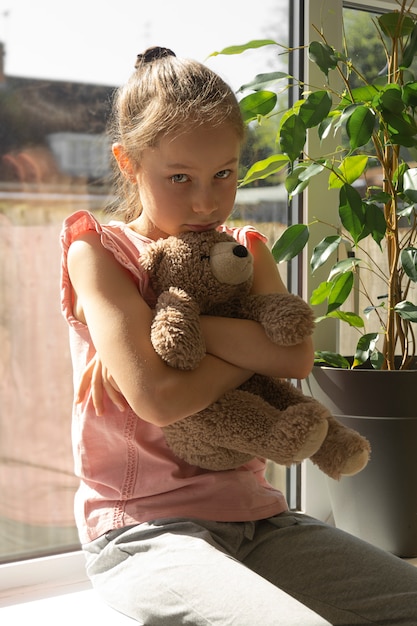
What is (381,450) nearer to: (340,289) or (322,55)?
(340,289)

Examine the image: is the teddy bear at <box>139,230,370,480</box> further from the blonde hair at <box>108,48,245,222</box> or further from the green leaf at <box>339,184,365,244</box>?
the green leaf at <box>339,184,365,244</box>

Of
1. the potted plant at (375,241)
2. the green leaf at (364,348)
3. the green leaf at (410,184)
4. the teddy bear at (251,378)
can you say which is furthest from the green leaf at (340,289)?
the teddy bear at (251,378)

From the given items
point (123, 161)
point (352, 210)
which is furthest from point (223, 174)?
point (352, 210)

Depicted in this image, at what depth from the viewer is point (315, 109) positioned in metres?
1.55

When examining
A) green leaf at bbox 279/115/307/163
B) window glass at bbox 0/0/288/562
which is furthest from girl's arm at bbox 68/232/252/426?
green leaf at bbox 279/115/307/163

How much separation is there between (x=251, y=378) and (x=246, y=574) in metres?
0.28

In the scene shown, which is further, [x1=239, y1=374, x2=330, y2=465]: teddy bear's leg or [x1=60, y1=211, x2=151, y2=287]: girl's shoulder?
[x1=60, y1=211, x2=151, y2=287]: girl's shoulder

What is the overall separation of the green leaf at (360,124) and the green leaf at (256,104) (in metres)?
0.20

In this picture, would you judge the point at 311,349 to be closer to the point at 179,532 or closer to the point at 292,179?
the point at 179,532

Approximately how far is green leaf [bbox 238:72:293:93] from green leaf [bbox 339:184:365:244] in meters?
0.25

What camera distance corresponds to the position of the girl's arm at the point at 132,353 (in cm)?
104

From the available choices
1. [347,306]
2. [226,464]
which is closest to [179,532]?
[226,464]

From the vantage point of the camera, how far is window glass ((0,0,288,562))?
1.53m

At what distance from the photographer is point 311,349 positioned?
1.16m
